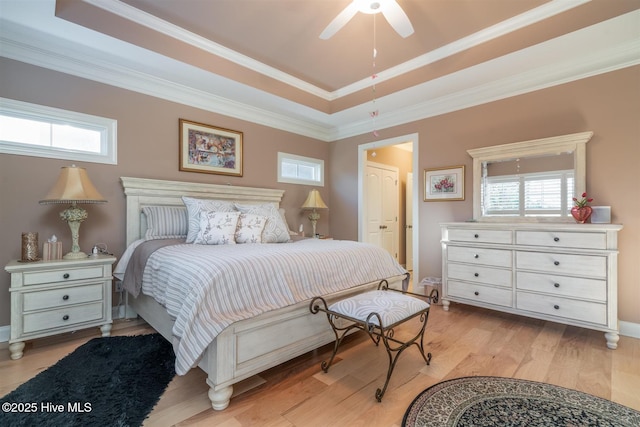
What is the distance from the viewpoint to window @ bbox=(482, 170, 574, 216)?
294cm

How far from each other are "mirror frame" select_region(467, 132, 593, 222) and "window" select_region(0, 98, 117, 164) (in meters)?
4.06

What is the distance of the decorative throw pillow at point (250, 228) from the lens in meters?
2.88

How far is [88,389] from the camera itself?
5.73 ft

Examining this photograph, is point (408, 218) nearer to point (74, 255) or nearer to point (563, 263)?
point (563, 263)

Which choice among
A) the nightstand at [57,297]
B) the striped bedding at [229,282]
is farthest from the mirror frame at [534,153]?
the nightstand at [57,297]

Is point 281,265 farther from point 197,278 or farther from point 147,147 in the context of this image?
point 147,147

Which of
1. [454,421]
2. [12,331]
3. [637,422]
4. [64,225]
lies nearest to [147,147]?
[64,225]

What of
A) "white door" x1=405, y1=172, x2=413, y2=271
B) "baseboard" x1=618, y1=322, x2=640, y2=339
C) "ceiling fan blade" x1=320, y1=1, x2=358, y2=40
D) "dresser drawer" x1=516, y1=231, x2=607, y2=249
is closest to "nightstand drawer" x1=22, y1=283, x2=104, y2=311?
"ceiling fan blade" x1=320, y1=1, x2=358, y2=40

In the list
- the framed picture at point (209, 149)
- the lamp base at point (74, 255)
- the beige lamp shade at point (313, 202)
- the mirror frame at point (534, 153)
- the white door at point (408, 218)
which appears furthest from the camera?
the white door at point (408, 218)

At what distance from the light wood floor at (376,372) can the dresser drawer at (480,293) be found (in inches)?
10.2

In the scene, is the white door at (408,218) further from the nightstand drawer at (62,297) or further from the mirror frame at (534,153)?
the nightstand drawer at (62,297)

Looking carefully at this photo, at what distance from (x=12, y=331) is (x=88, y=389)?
953 millimetres

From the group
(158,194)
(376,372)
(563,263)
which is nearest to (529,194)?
(563,263)

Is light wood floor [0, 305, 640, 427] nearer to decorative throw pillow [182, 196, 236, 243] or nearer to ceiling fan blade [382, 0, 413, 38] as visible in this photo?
decorative throw pillow [182, 196, 236, 243]
